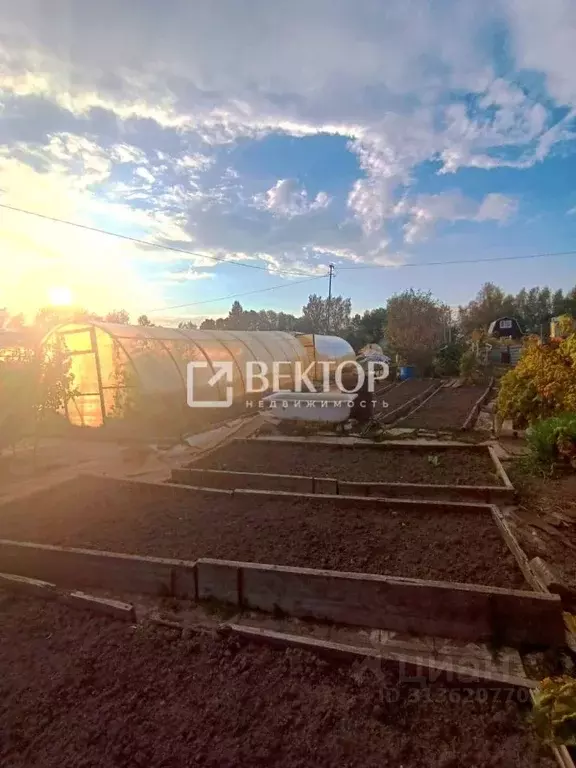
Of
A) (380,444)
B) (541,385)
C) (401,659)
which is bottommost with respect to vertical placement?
(401,659)

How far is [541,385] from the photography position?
297 inches

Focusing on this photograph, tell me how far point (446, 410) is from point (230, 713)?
10.3 meters

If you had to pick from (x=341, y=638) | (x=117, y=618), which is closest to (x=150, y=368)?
(x=117, y=618)

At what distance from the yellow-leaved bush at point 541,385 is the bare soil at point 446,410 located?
119cm

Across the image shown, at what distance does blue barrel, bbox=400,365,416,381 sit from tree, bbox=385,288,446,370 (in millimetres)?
566

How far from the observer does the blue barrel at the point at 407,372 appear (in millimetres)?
20547

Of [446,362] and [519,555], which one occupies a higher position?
[446,362]

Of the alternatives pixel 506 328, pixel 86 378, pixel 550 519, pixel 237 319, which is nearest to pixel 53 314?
pixel 237 319

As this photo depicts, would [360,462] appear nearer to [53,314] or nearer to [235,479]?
[235,479]

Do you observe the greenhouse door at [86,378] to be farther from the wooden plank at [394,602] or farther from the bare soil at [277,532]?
the wooden plank at [394,602]

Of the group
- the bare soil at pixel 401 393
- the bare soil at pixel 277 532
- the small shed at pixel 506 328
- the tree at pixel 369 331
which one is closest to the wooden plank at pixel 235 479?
the bare soil at pixel 277 532

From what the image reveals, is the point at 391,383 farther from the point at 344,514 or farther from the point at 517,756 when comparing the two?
the point at 517,756

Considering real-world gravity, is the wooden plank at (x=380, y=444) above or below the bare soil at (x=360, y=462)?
above

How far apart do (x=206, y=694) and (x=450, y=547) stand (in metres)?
2.20
